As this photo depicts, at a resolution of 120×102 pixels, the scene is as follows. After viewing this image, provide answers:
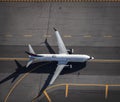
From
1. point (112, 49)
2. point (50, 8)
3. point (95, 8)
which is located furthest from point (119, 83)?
point (50, 8)

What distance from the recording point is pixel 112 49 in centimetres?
7312

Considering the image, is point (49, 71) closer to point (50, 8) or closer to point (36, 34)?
point (36, 34)

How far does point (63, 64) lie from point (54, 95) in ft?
23.7

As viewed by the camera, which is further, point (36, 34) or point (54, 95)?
point (36, 34)

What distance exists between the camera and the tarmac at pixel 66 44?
6888 cm

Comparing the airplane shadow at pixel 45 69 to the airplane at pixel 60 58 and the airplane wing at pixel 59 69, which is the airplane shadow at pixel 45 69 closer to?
the airplane wing at pixel 59 69

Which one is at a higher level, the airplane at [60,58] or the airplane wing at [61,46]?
the airplane wing at [61,46]

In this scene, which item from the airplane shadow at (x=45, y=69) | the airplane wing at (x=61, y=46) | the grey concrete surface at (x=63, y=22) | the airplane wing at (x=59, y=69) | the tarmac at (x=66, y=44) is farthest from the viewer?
the grey concrete surface at (x=63, y=22)

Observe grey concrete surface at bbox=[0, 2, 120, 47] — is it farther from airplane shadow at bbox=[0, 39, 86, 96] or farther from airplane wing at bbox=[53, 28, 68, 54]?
airplane shadow at bbox=[0, 39, 86, 96]

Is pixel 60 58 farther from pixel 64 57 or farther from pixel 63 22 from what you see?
pixel 63 22

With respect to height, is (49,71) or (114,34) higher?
(114,34)

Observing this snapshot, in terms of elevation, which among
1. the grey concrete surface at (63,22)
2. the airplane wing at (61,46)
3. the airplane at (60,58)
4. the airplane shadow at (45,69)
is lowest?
the airplane shadow at (45,69)

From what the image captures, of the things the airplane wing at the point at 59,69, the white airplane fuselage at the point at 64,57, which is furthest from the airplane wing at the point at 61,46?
the airplane wing at the point at 59,69

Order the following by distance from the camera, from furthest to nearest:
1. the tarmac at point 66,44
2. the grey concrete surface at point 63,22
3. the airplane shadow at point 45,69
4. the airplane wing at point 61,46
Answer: the grey concrete surface at point 63,22, the airplane wing at point 61,46, the airplane shadow at point 45,69, the tarmac at point 66,44
